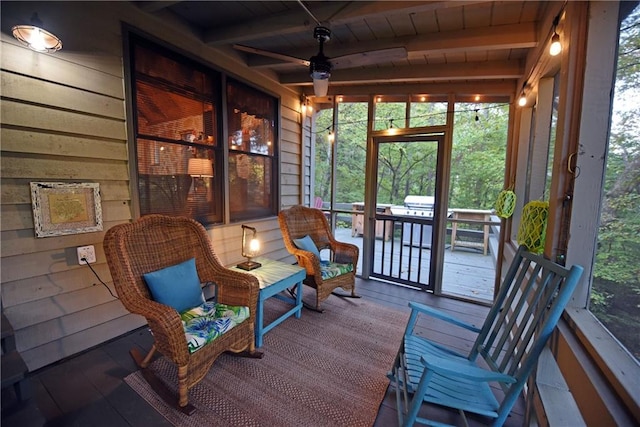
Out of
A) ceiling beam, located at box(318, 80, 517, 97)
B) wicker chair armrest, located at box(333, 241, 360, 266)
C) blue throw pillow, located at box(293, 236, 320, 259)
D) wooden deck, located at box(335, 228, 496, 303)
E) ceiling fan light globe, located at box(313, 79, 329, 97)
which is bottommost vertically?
wooden deck, located at box(335, 228, 496, 303)

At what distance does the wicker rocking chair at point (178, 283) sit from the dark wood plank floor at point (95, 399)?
129 mm

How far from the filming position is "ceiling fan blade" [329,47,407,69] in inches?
84.0

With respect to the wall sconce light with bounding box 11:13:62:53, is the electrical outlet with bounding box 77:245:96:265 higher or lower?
lower

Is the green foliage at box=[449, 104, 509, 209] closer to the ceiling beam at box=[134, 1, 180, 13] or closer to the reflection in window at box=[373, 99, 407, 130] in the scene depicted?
the reflection in window at box=[373, 99, 407, 130]

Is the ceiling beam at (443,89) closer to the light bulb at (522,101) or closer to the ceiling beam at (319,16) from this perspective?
the light bulb at (522,101)

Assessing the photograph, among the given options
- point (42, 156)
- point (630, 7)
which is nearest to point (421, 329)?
point (630, 7)

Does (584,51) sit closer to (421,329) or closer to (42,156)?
(421,329)

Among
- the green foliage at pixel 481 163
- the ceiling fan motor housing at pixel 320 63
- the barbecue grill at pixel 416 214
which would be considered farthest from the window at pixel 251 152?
the green foliage at pixel 481 163

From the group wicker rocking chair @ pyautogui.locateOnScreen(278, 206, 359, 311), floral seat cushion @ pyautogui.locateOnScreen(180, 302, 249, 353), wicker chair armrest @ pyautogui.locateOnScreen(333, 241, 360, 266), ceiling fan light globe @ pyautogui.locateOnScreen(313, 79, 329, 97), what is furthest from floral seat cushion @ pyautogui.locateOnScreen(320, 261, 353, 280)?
ceiling fan light globe @ pyautogui.locateOnScreen(313, 79, 329, 97)

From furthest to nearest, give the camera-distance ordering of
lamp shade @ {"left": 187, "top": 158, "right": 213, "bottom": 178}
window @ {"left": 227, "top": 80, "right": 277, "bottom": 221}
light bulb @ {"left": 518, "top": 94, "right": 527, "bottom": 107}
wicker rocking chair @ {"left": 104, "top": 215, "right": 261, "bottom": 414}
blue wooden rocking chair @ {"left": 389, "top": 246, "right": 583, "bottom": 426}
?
window @ {"left": 227, "top": 80, "right": 277, "bottom": 221}, lamp shade @ {"left": 187, "top": 158, "right": 213, "bottom": 178}, light bulb @ {"left": 518, "top": 94, "right": 527, "bottom": 107}, wicker rocking chair @ {"left": 104, "top": 215, "right": 261, "bottom": 414}, blue wooden rocking chair @ {"left": 389, "top": 246, "right": 583, "bottom": 426}

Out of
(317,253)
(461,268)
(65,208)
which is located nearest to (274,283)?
(317,253)

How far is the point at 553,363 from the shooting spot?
1.39 meters

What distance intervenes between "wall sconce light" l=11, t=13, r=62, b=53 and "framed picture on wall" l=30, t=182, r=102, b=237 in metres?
0.85

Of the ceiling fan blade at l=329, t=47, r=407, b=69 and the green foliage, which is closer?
the ceiling fan blade at l=329, t=47, r=407, b=69
